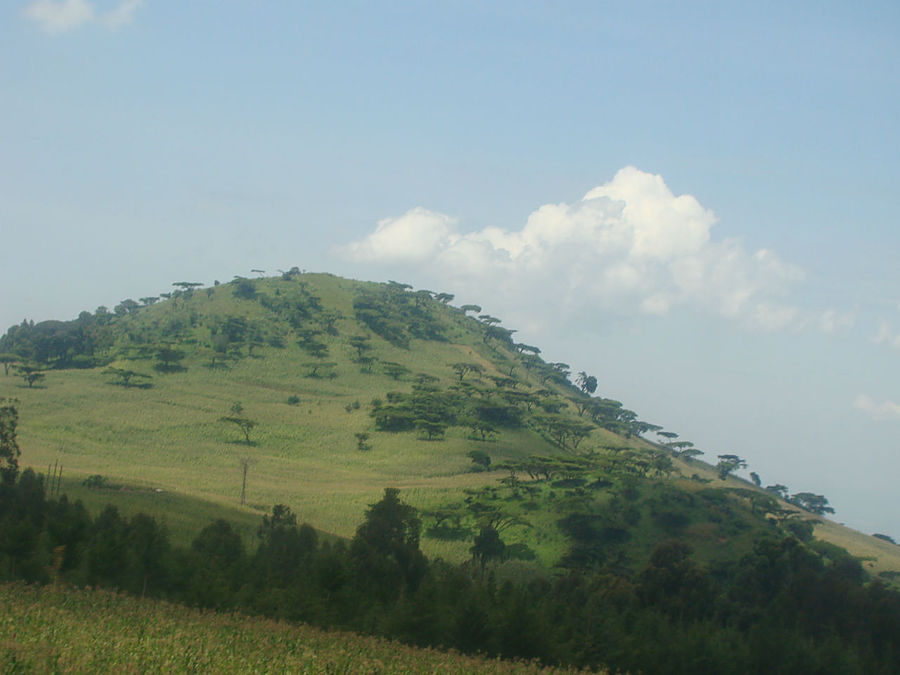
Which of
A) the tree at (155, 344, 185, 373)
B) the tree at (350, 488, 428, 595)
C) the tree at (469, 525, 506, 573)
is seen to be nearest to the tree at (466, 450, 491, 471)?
the tree at (469, 525, 506, 573)

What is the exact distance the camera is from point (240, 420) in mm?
112312

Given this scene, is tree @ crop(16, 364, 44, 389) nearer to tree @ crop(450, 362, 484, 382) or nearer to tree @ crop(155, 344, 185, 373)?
tree @ crop(155, 344, 185, 373)

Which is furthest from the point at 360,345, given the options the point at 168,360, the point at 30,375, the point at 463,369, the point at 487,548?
the point at 487,548

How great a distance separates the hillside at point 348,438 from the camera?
259ft

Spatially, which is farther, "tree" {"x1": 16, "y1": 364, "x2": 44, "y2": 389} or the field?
"tree" {"x1": 16, "y1": 364, "x2": 44, "y2": 389}

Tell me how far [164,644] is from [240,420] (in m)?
96.6

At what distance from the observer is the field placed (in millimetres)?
16656

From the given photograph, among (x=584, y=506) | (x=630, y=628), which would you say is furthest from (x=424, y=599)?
(x=584, y=506)

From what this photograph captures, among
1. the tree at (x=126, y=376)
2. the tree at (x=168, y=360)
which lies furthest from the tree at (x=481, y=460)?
the tree at (x=168, y=360)

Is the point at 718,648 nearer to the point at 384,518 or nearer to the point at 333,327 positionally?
the point at 384,518

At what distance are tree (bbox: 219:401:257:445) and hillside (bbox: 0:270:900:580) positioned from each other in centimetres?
47

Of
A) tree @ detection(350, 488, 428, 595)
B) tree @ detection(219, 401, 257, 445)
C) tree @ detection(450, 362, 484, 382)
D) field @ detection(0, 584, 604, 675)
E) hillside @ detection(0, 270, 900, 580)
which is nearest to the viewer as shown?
field @ detection(0, 584, 604, 675)

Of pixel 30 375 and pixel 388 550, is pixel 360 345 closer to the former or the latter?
pixel 30 375

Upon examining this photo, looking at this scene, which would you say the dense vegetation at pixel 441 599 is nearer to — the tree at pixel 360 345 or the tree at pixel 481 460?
the tree at pixel 481 460
